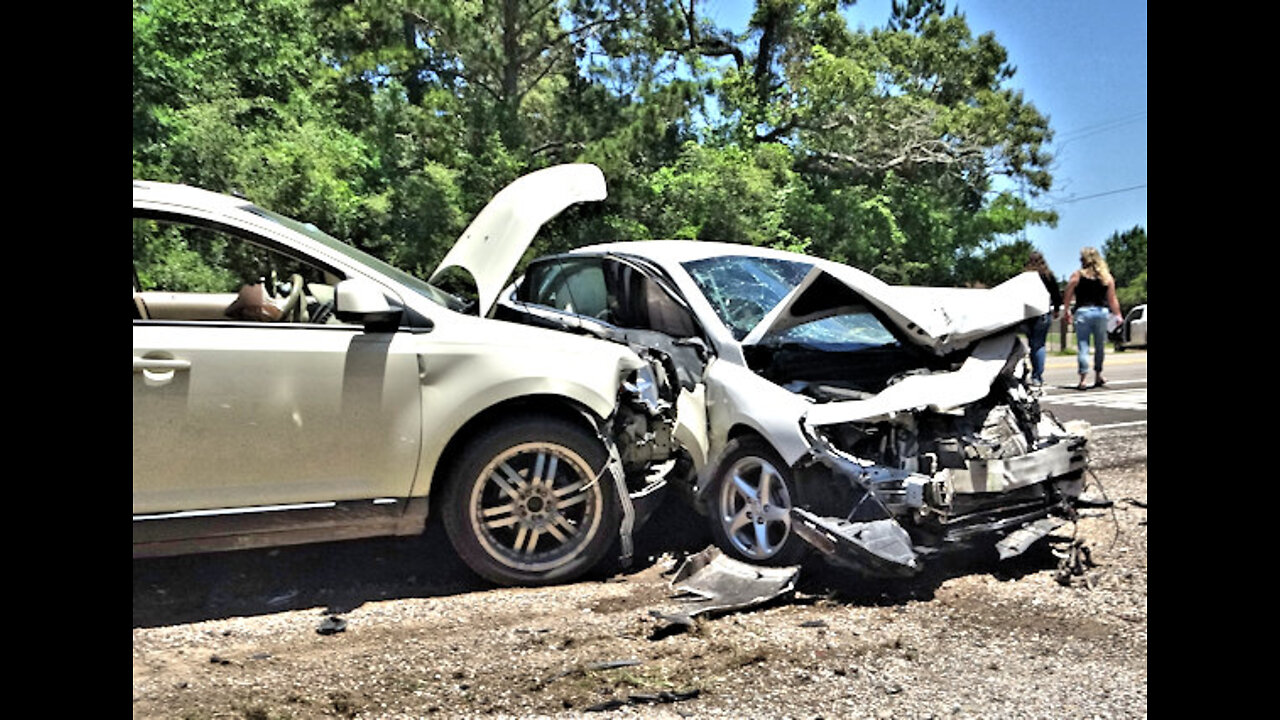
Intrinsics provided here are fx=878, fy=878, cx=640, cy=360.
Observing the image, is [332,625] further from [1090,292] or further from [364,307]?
[1090,292]

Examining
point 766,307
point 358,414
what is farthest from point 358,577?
point 766,307

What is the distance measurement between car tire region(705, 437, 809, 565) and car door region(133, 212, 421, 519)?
146 centimetres

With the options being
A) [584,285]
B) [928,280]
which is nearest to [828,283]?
[584,285]

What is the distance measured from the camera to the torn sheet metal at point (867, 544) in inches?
142

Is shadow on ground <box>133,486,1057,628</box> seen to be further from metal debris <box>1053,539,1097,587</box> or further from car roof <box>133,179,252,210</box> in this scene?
car roof <box>133,179,252,210</box>

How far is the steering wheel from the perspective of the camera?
4.02 metres

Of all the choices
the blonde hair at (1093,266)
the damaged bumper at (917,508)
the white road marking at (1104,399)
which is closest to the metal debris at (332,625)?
the damaged bumper at (917,508)

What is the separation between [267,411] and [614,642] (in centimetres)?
165

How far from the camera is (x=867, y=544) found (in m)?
3.62

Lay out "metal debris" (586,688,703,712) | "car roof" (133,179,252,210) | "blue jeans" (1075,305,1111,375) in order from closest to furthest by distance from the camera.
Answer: "metal debris" (586,688,703,712), "car roof" (133,179,252,210), "blue jeans" (1075,305,1111,375)

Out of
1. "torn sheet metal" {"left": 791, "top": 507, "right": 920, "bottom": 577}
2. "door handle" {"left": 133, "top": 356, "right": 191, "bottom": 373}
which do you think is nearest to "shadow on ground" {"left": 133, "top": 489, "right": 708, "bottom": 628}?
"door handle" {"left": 133, "top": 356, "right": 191, "bottom": 373}

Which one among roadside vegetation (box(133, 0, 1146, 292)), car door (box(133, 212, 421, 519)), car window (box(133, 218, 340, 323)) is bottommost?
car door (box(133, 212, 421, 519))
